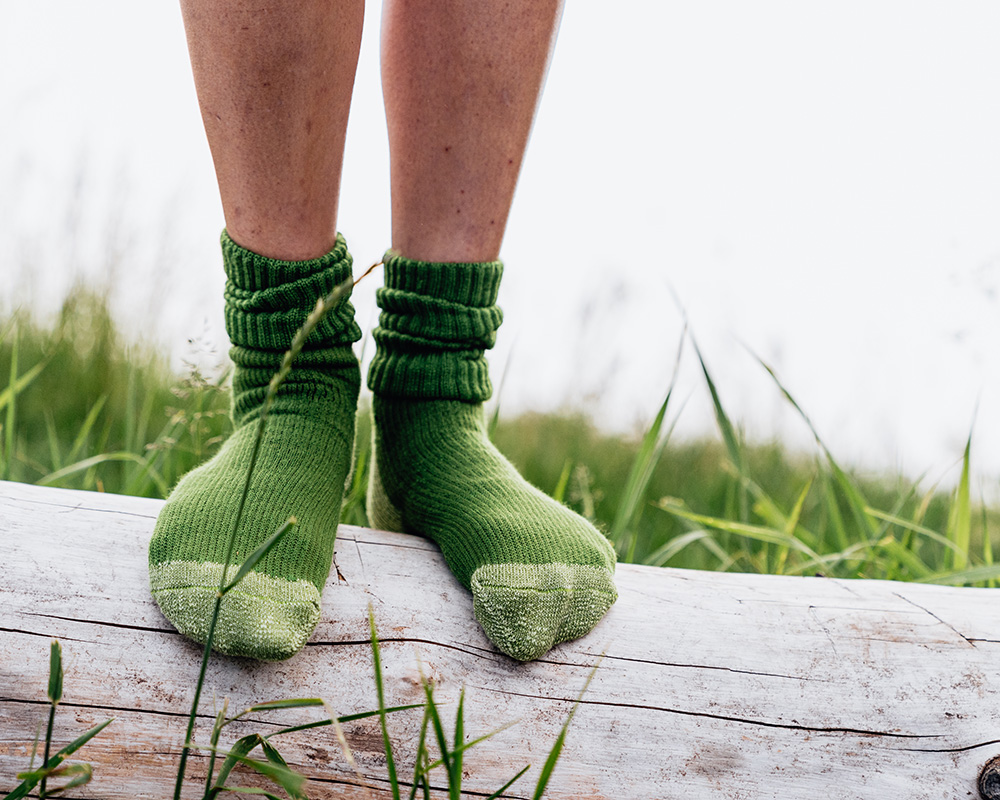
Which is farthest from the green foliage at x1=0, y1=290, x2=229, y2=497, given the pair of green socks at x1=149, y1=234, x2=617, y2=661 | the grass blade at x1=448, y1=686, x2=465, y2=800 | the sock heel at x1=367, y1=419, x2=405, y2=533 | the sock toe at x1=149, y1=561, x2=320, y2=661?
the grass blade at x1=448, y1=686, x2=465, y2=800

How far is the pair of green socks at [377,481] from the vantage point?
0.72 m

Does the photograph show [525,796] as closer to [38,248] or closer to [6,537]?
[6,537]

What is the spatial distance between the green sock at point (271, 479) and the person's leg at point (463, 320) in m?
0.08

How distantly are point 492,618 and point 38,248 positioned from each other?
4.90 ft

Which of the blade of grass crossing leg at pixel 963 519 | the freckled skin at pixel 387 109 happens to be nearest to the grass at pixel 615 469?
the blade of grass crossing leg at pixel 963 519

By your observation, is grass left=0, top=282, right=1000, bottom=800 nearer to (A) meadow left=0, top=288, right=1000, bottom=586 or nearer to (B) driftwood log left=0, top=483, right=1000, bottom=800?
(A) meadow left=0, top=288, right=1000, bottom=586

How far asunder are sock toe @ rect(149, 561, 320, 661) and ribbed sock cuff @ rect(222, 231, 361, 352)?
26cm

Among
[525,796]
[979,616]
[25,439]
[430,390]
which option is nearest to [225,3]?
[430,390]

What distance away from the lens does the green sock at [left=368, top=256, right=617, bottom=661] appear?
769 mm

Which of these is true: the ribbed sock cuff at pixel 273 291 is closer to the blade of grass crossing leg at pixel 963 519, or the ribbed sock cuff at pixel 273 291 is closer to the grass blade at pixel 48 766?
the grass blade at pixel 48 766

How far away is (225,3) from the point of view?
0.70 metres

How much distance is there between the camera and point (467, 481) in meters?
0.90

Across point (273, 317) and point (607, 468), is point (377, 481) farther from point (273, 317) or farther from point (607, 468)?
point (607, 468)

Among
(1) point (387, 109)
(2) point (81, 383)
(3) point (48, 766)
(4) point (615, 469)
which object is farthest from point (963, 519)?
(2) point (81, 383)
